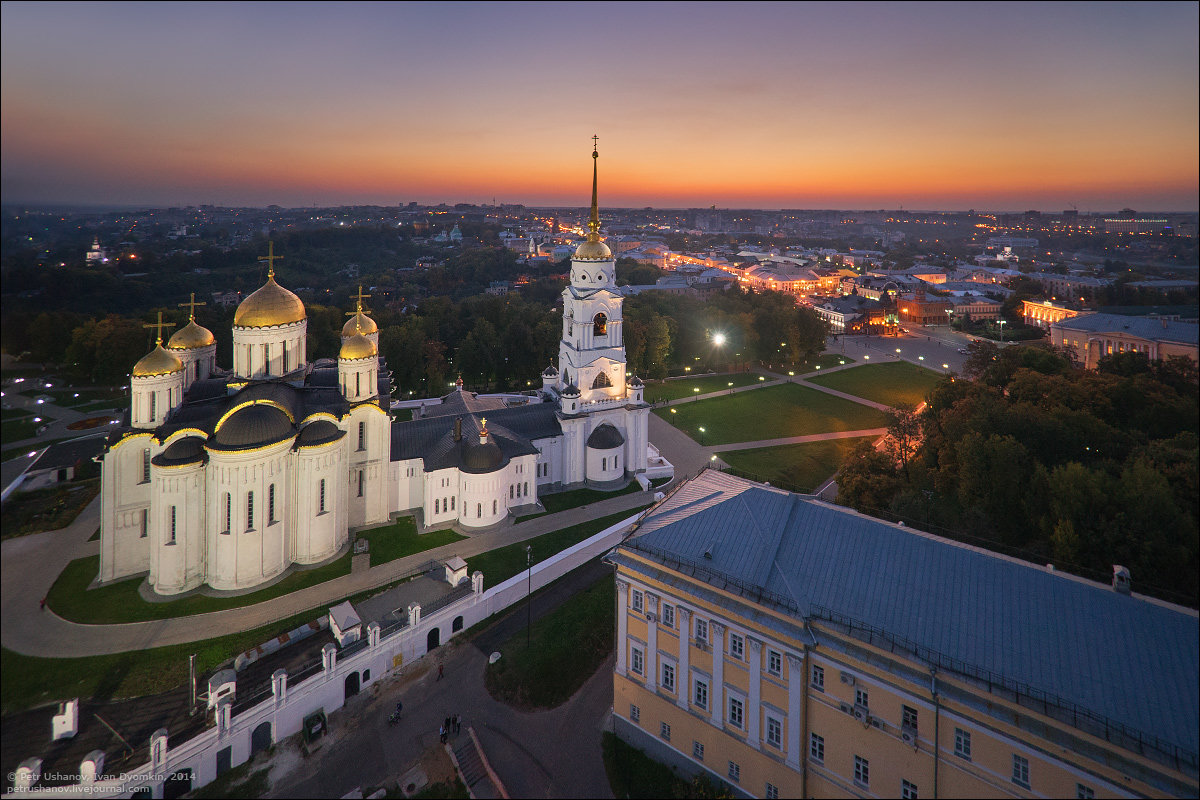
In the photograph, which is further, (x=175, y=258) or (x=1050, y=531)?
(x=175, y=258)

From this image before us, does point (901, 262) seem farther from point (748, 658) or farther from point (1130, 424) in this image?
point (748, 658)

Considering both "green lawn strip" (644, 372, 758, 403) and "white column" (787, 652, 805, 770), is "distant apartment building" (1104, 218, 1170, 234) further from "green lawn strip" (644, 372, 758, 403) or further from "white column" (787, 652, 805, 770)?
"green lawn strip" (644, 372, 758, 403)

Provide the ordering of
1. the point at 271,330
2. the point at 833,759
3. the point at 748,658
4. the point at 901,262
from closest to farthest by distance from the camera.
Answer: the point at 833,759
the point at 748,658
the point at 271,330
the point at 901,262

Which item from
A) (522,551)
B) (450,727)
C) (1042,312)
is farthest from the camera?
(1042,312)

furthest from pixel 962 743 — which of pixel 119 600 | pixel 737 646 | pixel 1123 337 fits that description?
pixel 119 600

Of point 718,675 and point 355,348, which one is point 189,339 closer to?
point 355,348

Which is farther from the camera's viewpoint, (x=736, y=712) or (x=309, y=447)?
(x=309, y=447)

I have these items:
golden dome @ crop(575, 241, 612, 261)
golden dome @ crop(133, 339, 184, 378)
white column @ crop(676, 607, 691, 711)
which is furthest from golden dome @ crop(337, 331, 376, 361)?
white column @ crop(676, 607, 691, 711)

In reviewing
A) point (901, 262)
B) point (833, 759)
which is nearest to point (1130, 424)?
point (833, 759)
